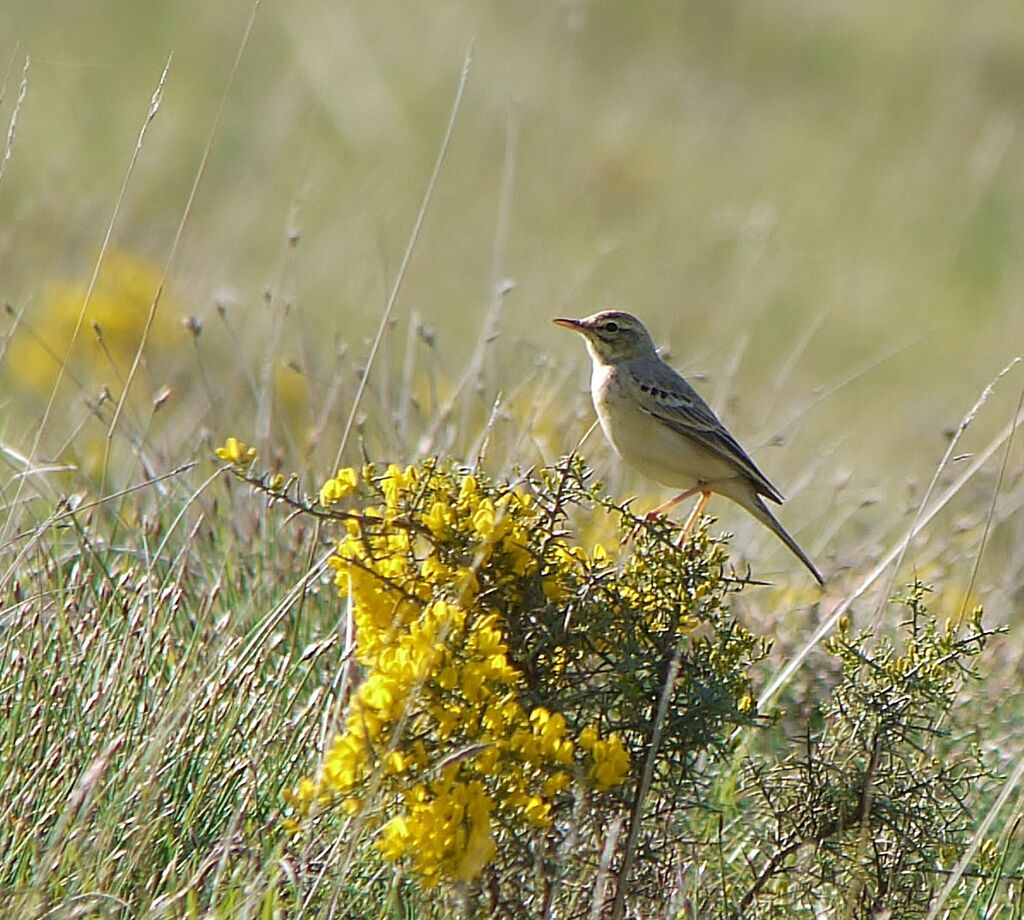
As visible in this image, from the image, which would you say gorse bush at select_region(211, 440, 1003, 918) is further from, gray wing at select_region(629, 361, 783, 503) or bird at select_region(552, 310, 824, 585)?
gray wing at select_region(629, 361, 783, 503)

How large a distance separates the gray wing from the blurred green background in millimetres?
2035

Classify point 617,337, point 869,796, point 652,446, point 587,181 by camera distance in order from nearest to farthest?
point 869,796 < point 652,446 < point 617,337 < point 587,181

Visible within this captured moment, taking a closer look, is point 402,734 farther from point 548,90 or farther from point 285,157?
point 548,90

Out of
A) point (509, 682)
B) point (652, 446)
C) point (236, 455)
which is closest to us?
point (509, 682)

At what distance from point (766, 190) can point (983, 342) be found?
299cm

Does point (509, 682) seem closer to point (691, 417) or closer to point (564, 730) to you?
point (564, 730)

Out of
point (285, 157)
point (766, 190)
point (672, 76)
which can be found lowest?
point (285, 157)

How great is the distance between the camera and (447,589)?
130 inches

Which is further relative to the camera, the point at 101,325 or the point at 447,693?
the point at 101,325

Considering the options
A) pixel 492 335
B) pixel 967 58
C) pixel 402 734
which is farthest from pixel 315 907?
pixel 967 58

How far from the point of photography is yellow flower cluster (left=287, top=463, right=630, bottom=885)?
120 inches

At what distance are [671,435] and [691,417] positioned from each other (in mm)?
155

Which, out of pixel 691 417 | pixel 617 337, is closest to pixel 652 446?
pixel 691 417

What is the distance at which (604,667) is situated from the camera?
3.51 metres
